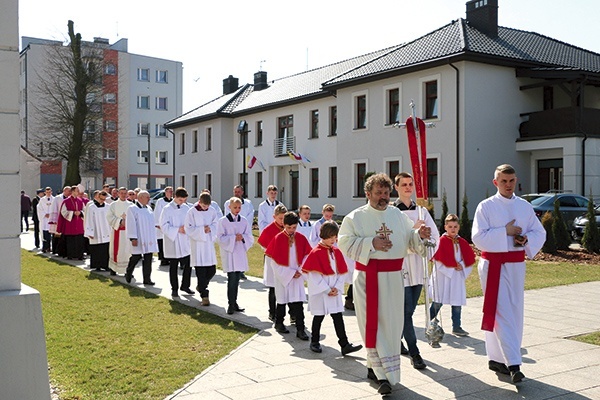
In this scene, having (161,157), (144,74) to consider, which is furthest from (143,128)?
(144,74)

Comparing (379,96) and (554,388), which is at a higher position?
(379,96)

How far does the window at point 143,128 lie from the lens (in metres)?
68.5

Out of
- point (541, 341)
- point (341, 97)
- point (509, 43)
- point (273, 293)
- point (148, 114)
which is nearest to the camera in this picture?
point (541, 341)

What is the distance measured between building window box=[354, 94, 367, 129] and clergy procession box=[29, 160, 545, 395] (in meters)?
21.0

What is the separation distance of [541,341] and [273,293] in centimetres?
392

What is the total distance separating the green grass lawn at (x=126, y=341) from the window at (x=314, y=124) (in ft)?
82.1

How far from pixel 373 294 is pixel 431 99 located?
23685 millimetres

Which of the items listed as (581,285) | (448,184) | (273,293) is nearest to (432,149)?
(448,184)

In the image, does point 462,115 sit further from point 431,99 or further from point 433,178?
point 433,178

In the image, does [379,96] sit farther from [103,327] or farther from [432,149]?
[103,327]

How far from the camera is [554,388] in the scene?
6270 millimetres

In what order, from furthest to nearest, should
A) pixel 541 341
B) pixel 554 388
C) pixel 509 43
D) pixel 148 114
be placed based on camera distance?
pixel 148 114, pixel 509 43, pixel 541 341, pixel 554 388

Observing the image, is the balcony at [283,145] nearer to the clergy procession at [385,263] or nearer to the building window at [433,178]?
the building window at [433,178]

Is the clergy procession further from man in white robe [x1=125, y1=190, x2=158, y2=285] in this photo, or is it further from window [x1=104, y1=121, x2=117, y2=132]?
window [x1=104, y1=121, x2=117, y2=132]
